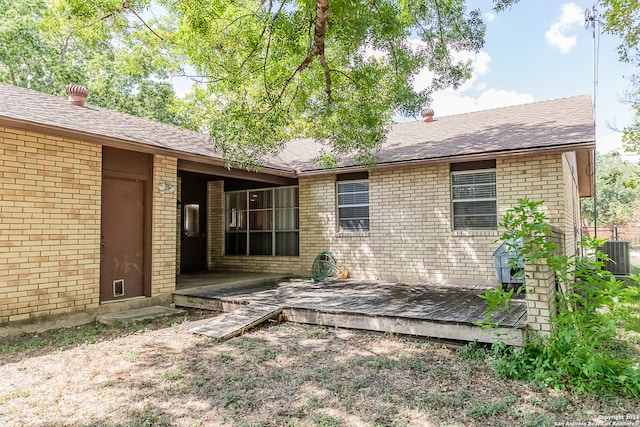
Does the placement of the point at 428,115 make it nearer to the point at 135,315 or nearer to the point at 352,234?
the point at 352,234

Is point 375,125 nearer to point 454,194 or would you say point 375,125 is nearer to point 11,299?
point 454,194

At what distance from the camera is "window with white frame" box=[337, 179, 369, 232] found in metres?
9.27

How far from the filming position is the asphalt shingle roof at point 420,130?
6.17m

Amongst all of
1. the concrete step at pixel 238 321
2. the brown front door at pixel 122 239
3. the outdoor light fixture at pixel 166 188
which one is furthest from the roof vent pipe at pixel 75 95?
the concrete step at pixel 238 321

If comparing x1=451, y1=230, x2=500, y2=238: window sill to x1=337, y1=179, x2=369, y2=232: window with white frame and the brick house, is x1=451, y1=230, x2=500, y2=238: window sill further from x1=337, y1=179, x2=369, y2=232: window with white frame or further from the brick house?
x1=337, y1=179, x2=369, y2=232: window with white frame

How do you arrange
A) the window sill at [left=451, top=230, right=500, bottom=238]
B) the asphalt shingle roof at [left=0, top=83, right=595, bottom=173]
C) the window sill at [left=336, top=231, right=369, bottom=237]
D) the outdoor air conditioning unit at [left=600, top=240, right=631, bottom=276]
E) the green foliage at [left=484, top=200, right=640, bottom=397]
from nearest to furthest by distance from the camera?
the green foliage at [left=484, top=200, right=640, bottom=397] < the asphalt shingle roof at [left=0, top=83, right=595, bottom=173] < the window sill at [left=451, top=230, right=500, bottom=238] < the window sill at [left=336, top=231, right=369, bottom=237] < the outdoor air conditioning unit at [left=600, top=240, right=631, bottom=276]

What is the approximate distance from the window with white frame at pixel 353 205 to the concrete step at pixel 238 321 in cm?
379

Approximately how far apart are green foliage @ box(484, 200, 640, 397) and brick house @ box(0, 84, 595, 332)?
3.45m

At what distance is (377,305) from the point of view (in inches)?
237

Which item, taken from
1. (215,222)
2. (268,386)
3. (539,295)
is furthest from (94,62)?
(539,295)

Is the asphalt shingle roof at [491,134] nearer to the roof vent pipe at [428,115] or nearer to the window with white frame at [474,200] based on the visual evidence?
the roof vent pipe at [428,115]

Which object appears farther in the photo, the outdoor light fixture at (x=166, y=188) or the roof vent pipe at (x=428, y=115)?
the roof vent pipe at (x=428, y=115)

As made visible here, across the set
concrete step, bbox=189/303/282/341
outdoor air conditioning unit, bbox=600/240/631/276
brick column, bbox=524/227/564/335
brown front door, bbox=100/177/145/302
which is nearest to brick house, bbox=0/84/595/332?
brown front door, bbox=100/177/145/302

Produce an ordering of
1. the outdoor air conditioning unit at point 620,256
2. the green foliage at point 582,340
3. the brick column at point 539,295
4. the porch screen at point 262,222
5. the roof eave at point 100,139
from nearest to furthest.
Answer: the green foliage at point 582,340 < the brick column at point 539,295 < the roof eave at point 100,139 < the porch screen at point 262,222 < the outdoor air conditioning unit at point 620,256
